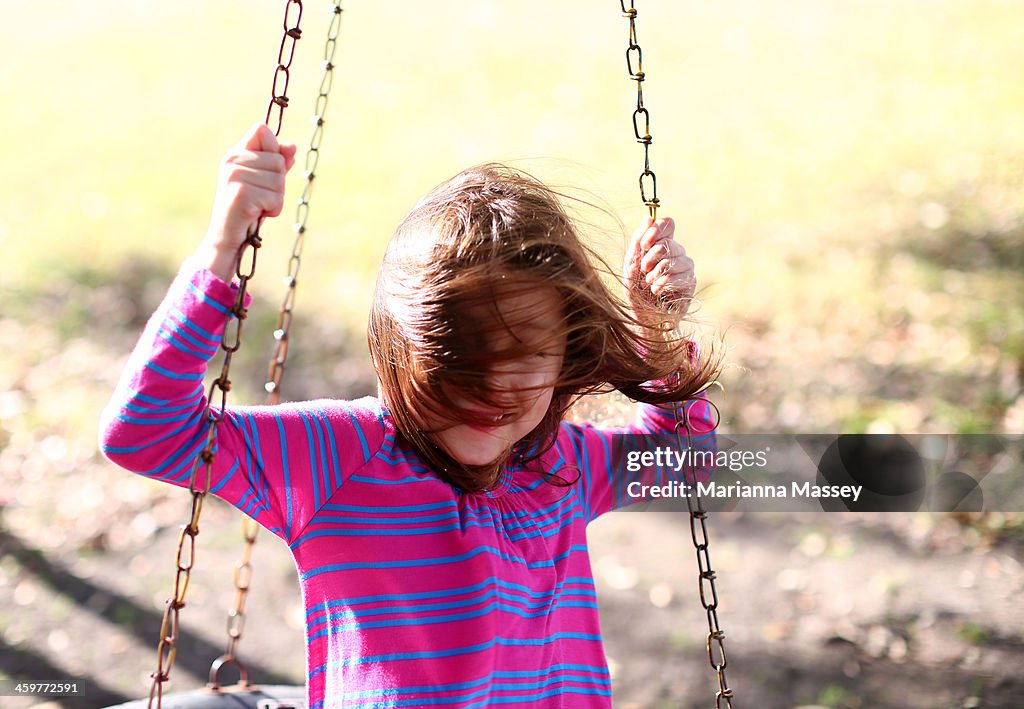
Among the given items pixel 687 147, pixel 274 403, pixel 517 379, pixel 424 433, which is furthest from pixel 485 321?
pixel 687 147

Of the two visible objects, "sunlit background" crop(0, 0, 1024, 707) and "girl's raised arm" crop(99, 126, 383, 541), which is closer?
"girl's raised arm" crop(99, 126, 383, 541)

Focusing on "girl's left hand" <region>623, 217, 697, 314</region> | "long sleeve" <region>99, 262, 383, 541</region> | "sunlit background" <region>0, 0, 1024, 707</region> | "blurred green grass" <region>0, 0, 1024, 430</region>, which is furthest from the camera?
"blurred green grass" <region>0, 0, 1024, 430</region>

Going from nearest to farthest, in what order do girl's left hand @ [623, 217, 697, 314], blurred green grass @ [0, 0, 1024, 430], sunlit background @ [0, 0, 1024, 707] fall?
girl's left hand @ [623, 217, 697, 314] → sunlit background @ [0, 0, 1024, 707] → blurred green grass @ [0, 0, 1024, 430]

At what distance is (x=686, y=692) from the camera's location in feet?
9.21

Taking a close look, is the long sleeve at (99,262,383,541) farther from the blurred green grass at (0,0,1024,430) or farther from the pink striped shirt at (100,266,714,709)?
the blurred green grass at (0,0,1024,430)

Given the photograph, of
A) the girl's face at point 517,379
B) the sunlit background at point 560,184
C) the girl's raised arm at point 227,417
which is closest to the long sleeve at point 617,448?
the sunlit background at point 560,184

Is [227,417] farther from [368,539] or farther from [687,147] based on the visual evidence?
[687,147]

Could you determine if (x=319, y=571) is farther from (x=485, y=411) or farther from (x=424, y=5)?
(x=424, y=5)

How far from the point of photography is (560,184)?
1.46 metres

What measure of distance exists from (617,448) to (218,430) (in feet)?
2.18

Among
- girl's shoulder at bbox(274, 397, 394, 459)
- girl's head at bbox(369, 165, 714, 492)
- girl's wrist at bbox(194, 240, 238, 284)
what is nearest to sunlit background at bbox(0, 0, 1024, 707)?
girl's head at bbox(369, 165, 714, 492)

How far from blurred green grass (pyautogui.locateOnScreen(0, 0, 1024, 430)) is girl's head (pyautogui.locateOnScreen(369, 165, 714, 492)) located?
2.37 metres

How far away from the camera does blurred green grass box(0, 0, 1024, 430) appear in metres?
4.36

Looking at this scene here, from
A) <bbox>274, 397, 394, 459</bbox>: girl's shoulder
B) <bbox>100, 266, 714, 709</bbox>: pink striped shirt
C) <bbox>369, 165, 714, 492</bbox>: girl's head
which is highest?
<bbox>369, 165, 714, 492</bbox>: girl's head
